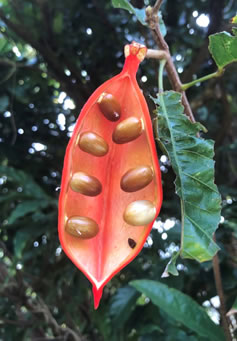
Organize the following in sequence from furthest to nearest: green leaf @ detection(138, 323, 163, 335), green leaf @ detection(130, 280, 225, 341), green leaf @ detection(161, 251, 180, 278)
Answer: green leaf @ detection(138, 323, 163, 335) < green leaf @ detection(130, 280, 225, 341) < green leaf @ detection(161, 251, 180, 278)

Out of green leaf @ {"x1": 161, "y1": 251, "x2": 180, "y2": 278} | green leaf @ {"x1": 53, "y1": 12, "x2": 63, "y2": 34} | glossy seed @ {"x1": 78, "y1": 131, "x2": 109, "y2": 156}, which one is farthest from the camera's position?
green leaf @ {"x1": 53, "y1": 12, "x2": 63, "y2": 34}

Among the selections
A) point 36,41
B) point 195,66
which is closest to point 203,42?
point 195,66

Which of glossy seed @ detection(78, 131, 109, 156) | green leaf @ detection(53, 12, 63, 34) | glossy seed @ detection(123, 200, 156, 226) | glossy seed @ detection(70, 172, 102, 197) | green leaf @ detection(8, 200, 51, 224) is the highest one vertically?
green leaf @ detection(53, 12, 63, 34)

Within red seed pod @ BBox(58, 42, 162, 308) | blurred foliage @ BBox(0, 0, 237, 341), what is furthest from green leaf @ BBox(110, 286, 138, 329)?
red seed pod @ BBox(58, 42, 162, 308)

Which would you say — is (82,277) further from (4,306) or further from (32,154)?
(32,154)

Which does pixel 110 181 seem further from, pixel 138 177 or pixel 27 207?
pixel 27 207

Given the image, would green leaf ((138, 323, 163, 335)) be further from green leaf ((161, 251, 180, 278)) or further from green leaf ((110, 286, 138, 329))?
green leaf ((161, 251, 180, 278))

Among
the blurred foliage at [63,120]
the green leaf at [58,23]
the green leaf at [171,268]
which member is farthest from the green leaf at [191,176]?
the green leaf at [58,23]
